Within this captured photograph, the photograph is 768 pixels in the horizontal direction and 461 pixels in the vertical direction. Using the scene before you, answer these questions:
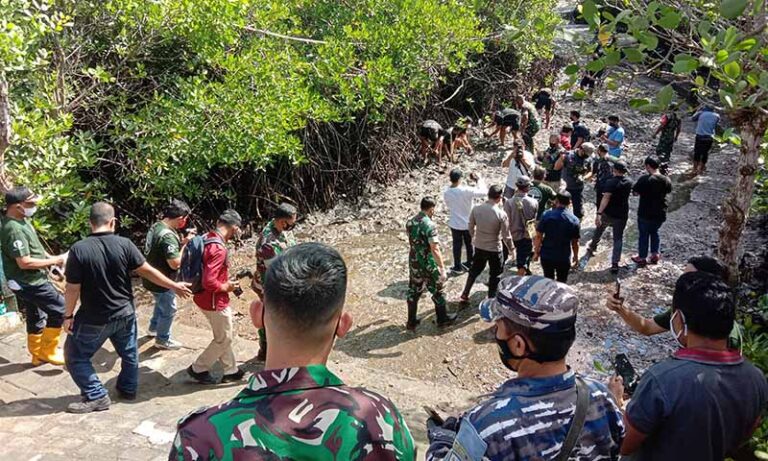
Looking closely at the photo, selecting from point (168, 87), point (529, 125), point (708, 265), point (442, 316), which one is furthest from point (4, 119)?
point (529, 125)

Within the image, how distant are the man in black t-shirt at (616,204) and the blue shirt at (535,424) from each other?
6.22m

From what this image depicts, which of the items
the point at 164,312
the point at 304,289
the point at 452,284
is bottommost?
the point at 452,284

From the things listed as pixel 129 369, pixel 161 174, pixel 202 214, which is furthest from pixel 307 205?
pixel 129 369

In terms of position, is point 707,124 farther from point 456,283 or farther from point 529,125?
point 456,283

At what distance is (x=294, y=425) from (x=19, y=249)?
4490mm

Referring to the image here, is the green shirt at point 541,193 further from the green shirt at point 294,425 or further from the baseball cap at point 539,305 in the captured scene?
the green shirt at point 294,425

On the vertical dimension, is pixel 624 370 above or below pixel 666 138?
below

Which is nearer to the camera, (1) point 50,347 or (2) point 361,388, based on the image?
(2) point 361,388

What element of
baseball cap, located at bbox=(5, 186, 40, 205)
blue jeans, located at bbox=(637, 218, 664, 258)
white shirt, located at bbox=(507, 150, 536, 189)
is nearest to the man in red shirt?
baseball cap, located at bbox=(5, 186, 40, 205)

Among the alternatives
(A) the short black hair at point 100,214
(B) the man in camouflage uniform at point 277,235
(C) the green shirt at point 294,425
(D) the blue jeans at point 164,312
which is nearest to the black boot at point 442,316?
(B) the man in camouflage uniform at point 277,235

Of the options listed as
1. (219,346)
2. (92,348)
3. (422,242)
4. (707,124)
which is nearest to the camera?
(92,348)

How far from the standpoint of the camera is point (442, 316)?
685 centimetres

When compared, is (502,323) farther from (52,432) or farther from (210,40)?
(210,40)

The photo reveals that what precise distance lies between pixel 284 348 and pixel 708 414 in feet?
6.09
